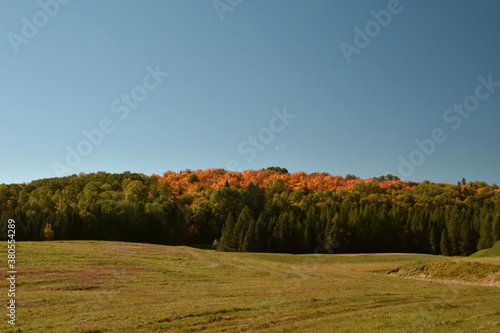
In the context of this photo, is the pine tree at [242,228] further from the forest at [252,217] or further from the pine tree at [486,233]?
the pine tree at [486,233]

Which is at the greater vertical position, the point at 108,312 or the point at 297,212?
the point at 297,212

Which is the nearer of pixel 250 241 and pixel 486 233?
pixel 486 233

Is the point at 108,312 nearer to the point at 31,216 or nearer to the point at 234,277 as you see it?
the point at 234,277

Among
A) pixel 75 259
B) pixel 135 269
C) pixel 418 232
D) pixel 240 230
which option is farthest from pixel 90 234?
pixel 418 232

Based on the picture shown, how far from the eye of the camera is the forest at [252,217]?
9812 cm

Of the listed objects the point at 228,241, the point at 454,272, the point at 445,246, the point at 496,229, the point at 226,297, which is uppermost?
the point at 496,229

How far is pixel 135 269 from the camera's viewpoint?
4556cm

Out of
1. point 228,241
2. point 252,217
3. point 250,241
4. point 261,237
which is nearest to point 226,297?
point 250,241

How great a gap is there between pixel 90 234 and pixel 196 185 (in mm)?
61010

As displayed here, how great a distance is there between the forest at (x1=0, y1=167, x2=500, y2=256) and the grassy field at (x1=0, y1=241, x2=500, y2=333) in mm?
44486

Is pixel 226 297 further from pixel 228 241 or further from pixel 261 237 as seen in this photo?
pixel 228 241

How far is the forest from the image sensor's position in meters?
98.1

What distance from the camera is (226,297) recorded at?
104 feet

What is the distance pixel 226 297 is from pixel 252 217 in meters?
73.1
